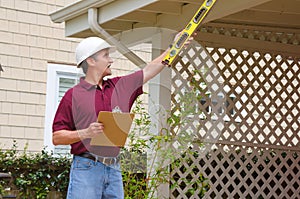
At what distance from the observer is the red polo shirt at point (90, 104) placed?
4047mm

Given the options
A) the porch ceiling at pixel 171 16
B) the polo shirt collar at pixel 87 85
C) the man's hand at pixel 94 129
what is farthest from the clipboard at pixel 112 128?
the porch ceiling at pixel 171 16

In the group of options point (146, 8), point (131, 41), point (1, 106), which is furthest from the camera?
point (1, 106)

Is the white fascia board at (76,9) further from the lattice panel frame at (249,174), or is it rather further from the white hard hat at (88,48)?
the white hard hat at (88,48)

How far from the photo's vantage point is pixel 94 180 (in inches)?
158

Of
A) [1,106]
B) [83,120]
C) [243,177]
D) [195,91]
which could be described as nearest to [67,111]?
[83,120]

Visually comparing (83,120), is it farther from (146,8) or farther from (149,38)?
(146,8)

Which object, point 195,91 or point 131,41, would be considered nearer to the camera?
point 131,41

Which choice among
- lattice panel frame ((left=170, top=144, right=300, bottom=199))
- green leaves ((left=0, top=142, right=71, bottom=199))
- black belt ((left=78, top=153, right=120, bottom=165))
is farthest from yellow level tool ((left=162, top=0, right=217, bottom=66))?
green leaves ((left=0, top=142, right=71, bottom=199))

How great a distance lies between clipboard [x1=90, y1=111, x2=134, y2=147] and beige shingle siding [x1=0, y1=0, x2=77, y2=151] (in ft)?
14.7

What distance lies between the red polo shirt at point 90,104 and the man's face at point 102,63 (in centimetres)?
6

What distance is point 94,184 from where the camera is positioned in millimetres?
4012

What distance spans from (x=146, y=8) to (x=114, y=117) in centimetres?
204

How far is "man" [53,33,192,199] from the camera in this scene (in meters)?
4.02

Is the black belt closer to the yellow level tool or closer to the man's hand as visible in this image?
the man's hand
